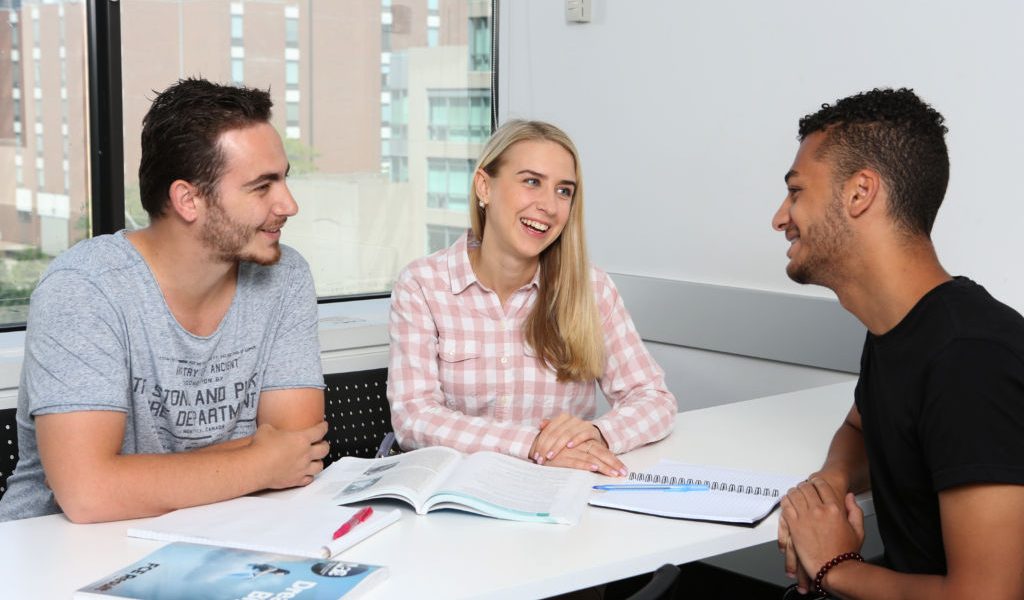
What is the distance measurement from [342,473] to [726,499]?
0.67m

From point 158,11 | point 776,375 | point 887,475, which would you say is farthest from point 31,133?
point 887,475

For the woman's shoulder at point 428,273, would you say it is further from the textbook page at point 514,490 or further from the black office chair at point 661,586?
the black office chair at point 661,586

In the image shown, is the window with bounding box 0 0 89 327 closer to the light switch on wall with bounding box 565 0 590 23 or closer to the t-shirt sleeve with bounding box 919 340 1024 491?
the light switch on wall with bounding box 565 0 590 23

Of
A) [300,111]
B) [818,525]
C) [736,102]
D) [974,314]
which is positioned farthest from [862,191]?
[300,111]

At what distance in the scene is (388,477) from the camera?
177 centimetres

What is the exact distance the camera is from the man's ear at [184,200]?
1.97 meters

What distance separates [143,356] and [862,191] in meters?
1.23

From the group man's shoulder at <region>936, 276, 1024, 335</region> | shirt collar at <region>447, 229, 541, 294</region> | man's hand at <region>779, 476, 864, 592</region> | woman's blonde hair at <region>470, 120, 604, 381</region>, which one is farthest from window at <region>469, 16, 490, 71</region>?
man's shoulder at <region>936, 276, 1024, 335</region>

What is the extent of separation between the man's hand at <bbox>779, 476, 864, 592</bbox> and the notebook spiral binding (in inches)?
2.2

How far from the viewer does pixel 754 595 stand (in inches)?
121

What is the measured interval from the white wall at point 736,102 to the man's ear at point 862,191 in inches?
47.9

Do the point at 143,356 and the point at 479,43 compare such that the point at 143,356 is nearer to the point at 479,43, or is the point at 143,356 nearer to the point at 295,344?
the point at 295,344

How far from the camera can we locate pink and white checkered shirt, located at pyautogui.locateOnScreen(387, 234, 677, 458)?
A: 2283 mm

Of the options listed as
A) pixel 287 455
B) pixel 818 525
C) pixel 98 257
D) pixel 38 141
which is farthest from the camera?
pixel 38 141
